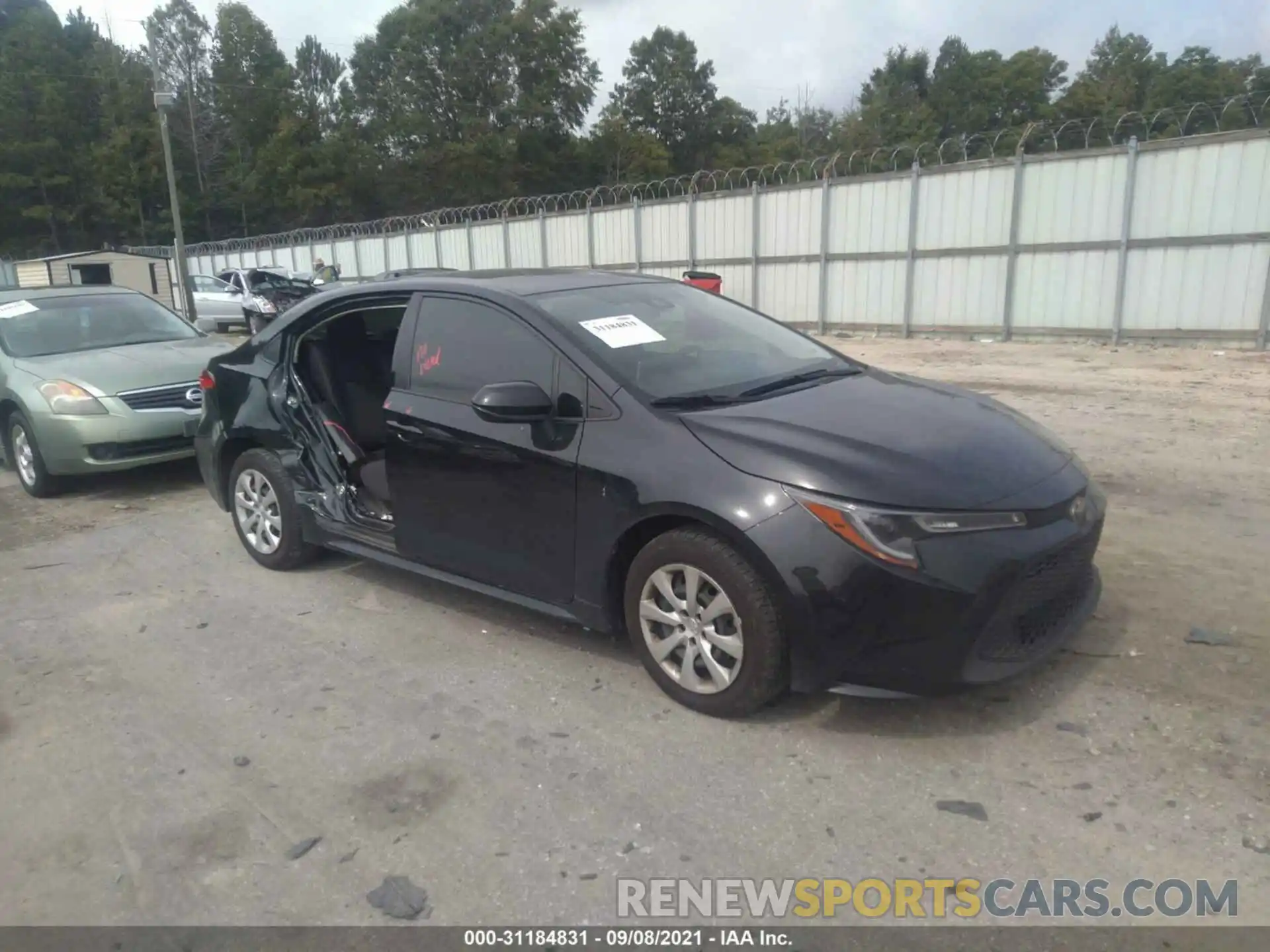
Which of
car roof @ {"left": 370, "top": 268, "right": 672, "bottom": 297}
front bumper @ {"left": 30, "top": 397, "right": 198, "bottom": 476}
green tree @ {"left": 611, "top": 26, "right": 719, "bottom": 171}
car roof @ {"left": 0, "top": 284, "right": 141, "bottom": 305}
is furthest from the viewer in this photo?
green tree @ {"left": 611, "top": 26, "right": 719, "bottom": 171}

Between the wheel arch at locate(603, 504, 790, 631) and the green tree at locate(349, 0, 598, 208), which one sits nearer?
the wheel arch at locate(603, 504, 790, 631)

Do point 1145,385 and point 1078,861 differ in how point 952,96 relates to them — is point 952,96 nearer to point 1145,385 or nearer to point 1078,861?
point 1145,385

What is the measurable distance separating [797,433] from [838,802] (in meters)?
1.26

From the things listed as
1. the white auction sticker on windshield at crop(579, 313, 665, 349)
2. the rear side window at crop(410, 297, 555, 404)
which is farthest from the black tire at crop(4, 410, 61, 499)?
the white auction sticker on windshield at crop(579, 313, 665, 349)

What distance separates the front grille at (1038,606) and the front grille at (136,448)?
629cm

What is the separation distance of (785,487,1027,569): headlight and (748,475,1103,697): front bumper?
0.03 meters

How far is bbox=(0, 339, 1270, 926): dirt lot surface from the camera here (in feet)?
8.78

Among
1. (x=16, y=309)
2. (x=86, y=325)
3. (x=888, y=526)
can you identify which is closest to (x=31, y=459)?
(x=86, y=325)

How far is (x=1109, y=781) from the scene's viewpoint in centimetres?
295

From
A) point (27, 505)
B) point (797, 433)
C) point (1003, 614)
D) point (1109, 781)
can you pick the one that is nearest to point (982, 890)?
point (1109, 781)

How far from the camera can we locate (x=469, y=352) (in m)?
4.15

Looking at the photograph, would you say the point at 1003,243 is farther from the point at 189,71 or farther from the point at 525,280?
the point at 189,71
